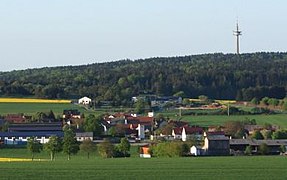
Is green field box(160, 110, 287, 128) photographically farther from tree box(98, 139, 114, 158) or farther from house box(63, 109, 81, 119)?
tree box(98, 139, 114, 158)

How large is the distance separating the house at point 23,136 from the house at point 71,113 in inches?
558

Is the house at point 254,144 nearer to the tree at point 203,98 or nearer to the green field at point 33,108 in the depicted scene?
the green field at point 33,108

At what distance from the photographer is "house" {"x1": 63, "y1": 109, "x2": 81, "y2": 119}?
110375 millimetres

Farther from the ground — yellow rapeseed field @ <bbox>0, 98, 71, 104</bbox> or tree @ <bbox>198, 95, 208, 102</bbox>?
tree @ <bbox>198, 95, 208, 102</bbox>

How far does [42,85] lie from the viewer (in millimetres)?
147750

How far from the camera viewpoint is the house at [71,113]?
362ft

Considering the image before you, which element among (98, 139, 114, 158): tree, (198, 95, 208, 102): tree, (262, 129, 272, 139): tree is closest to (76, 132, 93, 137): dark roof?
(262, 129, 272, 139): tree

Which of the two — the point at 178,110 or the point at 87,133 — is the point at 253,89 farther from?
the point at 87,133

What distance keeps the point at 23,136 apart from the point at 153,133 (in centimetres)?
1302

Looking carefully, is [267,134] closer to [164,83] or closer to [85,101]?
[85,101]

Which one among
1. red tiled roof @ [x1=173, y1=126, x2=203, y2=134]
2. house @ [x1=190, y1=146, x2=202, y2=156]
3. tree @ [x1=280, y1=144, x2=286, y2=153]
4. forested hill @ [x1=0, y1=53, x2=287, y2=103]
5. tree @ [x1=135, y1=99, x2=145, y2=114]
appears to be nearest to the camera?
house @ [x1=190, y1=146, x2=202, y2=156]

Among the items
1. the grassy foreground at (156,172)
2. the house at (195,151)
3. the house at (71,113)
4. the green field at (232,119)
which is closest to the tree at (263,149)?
the house at (195,151)

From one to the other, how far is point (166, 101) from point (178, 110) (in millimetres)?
14497

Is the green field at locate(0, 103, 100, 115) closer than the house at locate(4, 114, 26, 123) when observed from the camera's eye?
No
